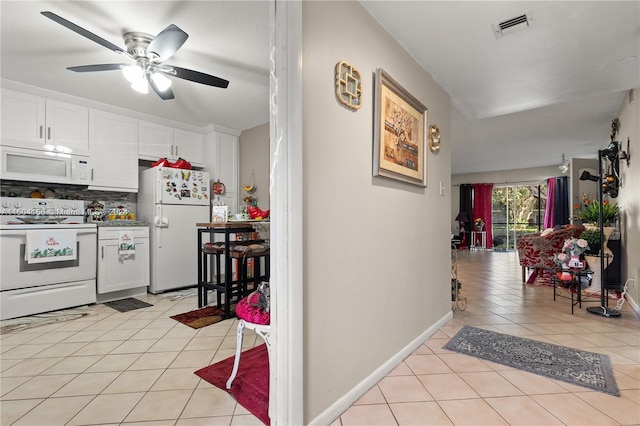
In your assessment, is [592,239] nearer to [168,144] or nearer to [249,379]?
[249,379]

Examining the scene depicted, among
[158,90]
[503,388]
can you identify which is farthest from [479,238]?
[158,90]

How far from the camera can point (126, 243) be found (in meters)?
3.68

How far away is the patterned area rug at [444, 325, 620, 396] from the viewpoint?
1848 mm

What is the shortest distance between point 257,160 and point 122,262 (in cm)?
219

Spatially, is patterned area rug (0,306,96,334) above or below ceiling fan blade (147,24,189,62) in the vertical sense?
below

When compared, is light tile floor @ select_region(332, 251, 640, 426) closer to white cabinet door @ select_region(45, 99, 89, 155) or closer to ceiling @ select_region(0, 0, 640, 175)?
ceiling @ select_region(0, 0, 640, 175)

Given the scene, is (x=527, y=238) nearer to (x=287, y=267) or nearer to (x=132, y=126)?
(x=287, y=267)

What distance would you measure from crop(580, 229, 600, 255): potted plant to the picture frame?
3081mm

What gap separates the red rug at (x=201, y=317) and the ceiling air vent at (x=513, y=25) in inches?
123

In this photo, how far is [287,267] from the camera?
4.19ft

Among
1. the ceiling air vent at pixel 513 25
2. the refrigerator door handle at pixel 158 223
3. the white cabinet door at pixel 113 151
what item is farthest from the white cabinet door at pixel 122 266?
the ceiling air vent at pixel 513 25

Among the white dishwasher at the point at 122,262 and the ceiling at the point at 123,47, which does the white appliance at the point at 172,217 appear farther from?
the ceiling at the point at 123,47

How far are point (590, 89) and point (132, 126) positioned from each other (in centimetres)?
506

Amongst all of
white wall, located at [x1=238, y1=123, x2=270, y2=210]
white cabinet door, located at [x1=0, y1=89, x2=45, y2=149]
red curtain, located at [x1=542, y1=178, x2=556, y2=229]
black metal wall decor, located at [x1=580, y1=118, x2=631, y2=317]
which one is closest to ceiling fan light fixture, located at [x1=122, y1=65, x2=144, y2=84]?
white cabinet door, located at [x1=0, y1=89, x2=45, y2=149]
